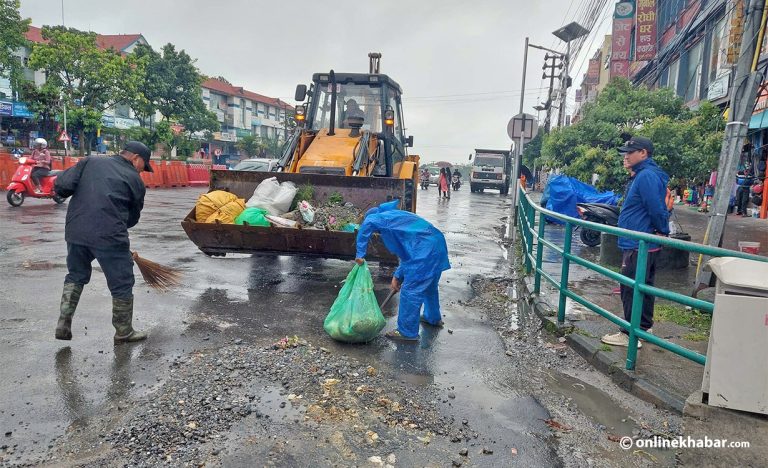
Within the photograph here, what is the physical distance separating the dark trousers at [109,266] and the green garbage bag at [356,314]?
166cm

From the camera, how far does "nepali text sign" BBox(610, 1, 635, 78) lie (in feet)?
82.5

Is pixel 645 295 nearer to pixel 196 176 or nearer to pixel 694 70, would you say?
pixel 694 70

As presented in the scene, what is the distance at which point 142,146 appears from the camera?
4.45m

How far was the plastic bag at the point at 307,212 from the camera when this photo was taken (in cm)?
629

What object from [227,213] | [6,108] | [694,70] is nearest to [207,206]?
[227,213]

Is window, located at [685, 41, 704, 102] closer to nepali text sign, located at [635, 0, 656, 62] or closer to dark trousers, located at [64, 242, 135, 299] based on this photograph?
nepali text sign, located at [635, 0, 656, 62]

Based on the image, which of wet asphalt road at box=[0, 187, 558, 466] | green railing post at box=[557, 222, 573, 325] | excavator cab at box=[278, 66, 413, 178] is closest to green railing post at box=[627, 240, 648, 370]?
wet asphalt road at box=[0, 187, 558, 466]

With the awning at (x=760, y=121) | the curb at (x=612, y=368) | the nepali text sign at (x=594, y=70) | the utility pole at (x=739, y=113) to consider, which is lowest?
the curb at (x=612, y=368)

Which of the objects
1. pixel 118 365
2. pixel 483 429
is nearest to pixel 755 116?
pixel 483 429

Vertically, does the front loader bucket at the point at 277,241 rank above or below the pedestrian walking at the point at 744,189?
below

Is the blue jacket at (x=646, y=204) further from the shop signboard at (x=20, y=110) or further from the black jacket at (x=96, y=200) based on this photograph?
the shop signboard at (x=20, y=110)

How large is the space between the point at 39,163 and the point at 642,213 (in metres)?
13.5

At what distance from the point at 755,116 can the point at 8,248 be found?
683 inches

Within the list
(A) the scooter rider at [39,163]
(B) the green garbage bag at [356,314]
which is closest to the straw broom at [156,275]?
(B) the green garbage bag at [356,314]
